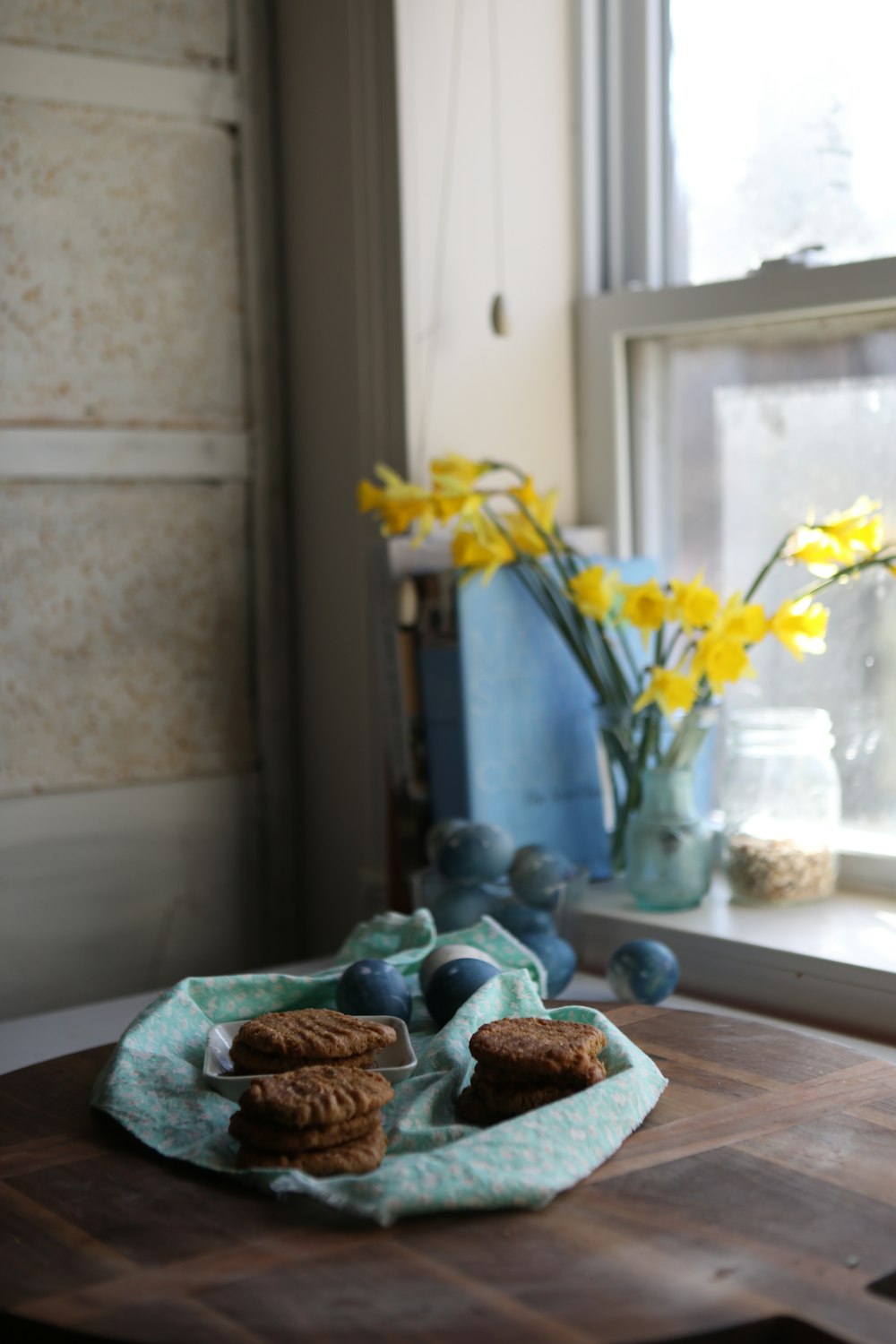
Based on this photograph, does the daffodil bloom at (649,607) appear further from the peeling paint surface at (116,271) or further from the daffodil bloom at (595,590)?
the peeling paint surface at (116,271)

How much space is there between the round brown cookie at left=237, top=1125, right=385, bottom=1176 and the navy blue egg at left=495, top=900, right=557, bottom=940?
0.45m

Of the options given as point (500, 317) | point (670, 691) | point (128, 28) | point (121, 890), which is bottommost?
point (121, 890)

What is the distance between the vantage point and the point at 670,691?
1443 millimetres

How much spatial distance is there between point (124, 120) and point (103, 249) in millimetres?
159

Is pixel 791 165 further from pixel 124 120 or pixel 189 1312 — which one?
pixel 189 1312

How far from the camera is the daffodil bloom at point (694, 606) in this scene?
1453 millimetres

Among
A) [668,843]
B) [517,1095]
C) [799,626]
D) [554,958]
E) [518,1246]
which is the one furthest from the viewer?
[668,843]

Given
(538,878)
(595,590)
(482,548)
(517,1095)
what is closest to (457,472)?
(482,548)

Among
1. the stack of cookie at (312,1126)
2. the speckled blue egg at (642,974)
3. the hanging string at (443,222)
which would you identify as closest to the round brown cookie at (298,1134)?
the stack of cookie at (312,1126)

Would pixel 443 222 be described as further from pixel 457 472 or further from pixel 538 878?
pixel 538 878

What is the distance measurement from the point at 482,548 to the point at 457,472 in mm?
87

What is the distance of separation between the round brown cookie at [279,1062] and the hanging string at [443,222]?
896 millimetres

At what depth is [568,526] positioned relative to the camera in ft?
6.08

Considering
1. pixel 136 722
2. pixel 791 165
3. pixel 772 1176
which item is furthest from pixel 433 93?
pixel 772 1176
